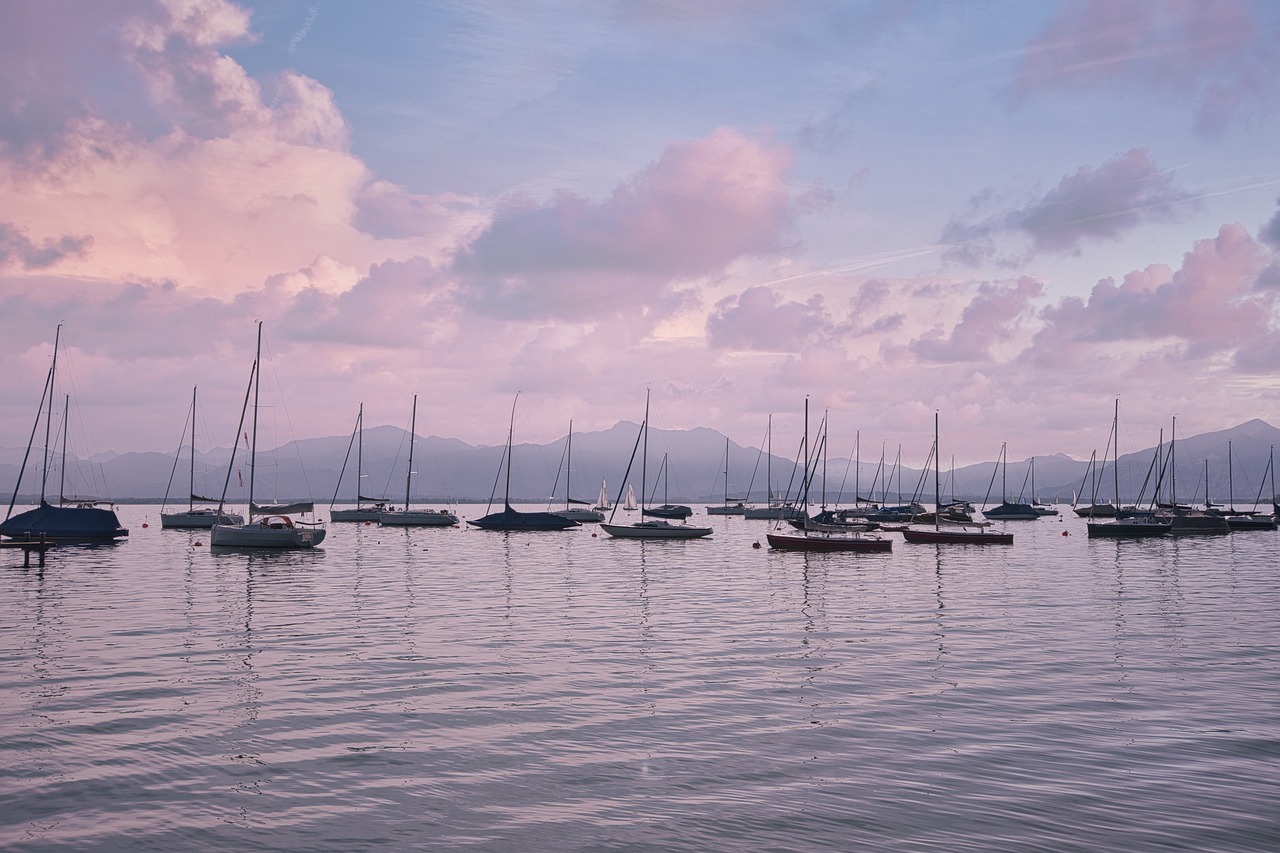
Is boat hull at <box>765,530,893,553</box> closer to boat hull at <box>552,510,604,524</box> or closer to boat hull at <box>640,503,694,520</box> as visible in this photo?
boat hull at <box>552,510,604,524</box>

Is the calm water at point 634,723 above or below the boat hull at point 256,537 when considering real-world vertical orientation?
below

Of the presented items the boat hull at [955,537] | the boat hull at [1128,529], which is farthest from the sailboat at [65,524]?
the boat hull at [1128,529]

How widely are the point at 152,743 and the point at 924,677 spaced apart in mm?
17608

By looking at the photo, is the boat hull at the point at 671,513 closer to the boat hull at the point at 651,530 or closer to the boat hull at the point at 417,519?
the boat hull at the point at 417,519

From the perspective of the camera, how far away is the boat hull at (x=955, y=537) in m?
91.4

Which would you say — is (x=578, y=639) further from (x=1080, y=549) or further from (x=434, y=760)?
(x=1080, y=549)

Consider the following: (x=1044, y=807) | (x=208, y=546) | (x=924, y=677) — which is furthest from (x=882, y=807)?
(x=208, y=546)

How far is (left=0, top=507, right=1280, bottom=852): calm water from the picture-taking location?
13.0 m

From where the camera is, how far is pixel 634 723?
18.8 meters

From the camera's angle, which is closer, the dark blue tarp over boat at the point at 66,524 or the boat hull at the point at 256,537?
the boat hull at the point at 256,537

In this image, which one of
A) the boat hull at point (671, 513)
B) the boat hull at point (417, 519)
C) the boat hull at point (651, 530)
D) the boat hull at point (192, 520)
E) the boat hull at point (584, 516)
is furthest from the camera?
the boat hull at point (671, 513)

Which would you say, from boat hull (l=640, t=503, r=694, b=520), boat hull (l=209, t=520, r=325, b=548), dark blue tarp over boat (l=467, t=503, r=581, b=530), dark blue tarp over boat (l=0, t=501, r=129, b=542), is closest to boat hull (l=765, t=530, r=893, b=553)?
boat hull (l=209, t=520, r=325, b=548)

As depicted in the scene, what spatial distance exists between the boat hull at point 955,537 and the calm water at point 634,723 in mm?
48476

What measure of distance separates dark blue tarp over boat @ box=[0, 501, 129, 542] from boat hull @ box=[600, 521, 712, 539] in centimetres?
4549
